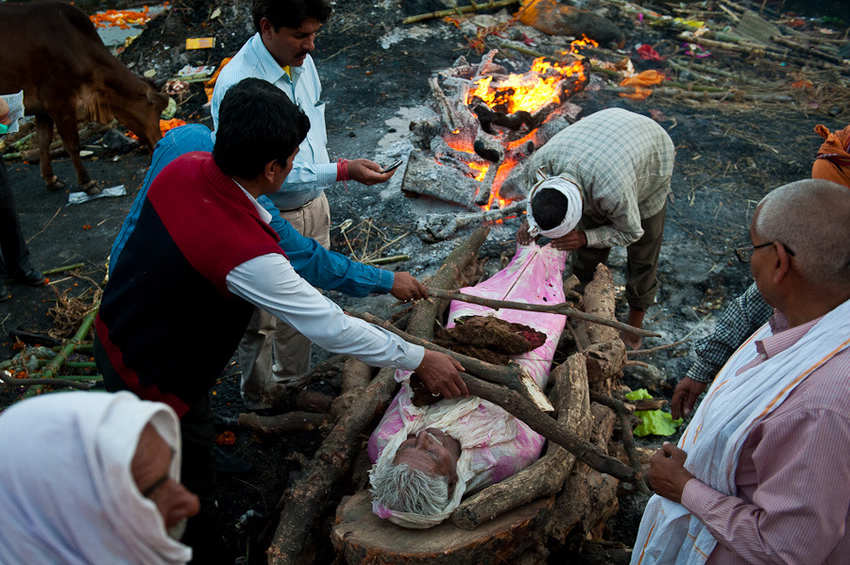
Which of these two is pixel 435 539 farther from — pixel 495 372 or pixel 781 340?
pixel 781 340

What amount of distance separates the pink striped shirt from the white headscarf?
179 cm

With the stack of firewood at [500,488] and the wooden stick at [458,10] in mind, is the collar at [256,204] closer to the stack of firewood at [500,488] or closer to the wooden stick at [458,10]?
the stack of firewood at [500,488]

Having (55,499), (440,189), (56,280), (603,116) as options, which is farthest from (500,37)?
(55,499)

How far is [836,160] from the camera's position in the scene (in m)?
3.07

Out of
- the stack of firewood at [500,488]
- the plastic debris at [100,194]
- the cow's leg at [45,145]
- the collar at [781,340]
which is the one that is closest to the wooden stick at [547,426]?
the stack of firewood at [500,488]

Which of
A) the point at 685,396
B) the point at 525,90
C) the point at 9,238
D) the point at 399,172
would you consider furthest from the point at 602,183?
the point at 9,238

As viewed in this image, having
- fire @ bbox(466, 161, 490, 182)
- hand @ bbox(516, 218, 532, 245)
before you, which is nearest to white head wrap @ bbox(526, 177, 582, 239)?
hand @ bbox(516, 218, 532, 245)

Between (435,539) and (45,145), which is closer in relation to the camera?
(435,539)

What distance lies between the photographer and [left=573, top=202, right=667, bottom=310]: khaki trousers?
4.70 m

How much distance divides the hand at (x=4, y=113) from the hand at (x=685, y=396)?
5.30 meters

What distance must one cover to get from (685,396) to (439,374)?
145 centimetres

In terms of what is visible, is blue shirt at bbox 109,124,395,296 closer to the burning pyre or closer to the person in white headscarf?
the person in white headscarf

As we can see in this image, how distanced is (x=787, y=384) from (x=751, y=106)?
881 centimetres

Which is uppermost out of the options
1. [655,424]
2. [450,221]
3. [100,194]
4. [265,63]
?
[265,63]
